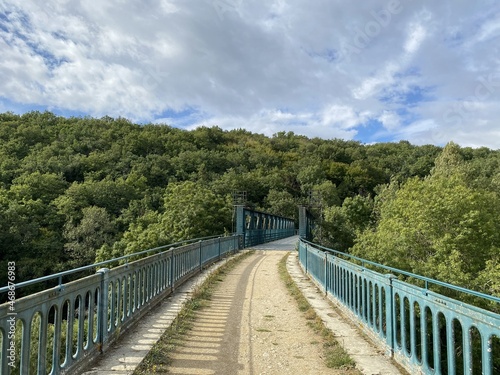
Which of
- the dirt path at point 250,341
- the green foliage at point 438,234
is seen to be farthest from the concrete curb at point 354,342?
the green foliage at point 438,234

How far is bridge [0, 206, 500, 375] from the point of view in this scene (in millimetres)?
3010

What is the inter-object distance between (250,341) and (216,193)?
188 feet

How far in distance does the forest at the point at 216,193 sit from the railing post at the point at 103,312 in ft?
39.0

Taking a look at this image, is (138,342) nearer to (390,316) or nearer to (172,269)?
(390,316)

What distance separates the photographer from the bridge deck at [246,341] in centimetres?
433

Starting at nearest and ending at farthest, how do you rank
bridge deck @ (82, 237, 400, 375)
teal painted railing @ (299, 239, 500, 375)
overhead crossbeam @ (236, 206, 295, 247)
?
teal painted railing @ (299, 239, 500, 375) < bridge deck @ (82, 237, 400, 375) < overhead crossbeam @ (236, 206, 295, 247)

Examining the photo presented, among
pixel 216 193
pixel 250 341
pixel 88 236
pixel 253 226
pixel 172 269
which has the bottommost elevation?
pixel 88 236

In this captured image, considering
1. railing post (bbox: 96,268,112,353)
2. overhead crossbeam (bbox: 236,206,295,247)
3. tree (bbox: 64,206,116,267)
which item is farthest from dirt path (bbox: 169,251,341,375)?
tree (bbox: 64,206,116,267)

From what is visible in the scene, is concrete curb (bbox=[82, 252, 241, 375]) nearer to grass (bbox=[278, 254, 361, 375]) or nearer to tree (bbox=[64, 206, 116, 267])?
grass (bbox=[278, 254, 361, 375])

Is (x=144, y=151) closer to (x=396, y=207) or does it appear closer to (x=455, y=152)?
(x=455, y=152)

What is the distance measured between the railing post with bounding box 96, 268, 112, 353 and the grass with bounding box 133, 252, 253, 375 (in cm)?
62

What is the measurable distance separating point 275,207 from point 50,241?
3928cm

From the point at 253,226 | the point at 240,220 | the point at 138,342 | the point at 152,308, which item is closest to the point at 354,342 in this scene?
the point at 138,342

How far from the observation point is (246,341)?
5.39 m
